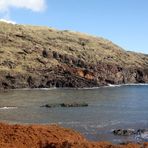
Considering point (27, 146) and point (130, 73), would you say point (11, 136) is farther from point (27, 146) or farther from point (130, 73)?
point (130, 73)

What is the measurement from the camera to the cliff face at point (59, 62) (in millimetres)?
142875

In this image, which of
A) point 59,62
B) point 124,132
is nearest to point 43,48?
point 59,62

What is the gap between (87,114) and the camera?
62656 mm

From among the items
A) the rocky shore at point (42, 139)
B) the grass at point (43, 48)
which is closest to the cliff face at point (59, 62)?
the grass at point (43, 48)

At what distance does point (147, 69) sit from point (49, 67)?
47850 mm

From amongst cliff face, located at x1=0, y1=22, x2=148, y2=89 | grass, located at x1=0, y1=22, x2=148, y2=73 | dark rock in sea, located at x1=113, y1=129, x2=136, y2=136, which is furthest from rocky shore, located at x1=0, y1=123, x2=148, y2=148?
grass, located at x1=0, y1=22, x2=148, y2=73

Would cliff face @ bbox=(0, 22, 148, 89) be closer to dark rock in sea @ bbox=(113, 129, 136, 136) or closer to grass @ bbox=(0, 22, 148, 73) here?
grass @ bbox=(0, 22, 148, 73)

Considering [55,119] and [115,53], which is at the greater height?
[115,53]

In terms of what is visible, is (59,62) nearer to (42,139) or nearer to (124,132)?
(124,132)

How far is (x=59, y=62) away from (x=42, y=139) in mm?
131249

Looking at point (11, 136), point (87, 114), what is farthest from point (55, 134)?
point (87, 114)

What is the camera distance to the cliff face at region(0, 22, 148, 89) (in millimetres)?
142875

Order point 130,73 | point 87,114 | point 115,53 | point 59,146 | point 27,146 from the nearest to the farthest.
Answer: point 59,146, point 27,146, point 87,114, point 130,73, point 115,53

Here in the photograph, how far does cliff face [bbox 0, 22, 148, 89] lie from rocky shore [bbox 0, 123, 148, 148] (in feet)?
343
